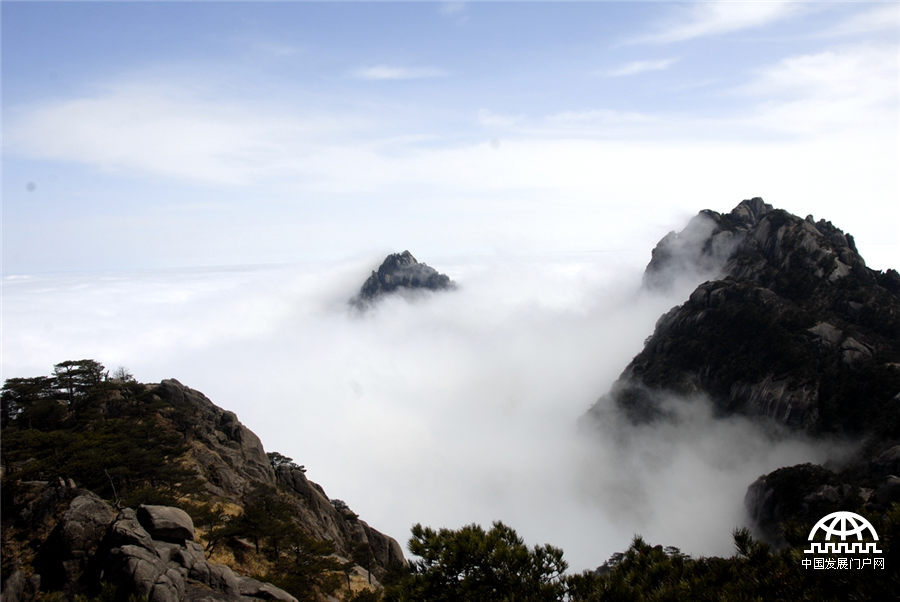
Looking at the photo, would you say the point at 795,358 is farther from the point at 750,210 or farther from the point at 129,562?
the point at 129,562

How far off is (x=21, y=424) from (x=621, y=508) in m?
142

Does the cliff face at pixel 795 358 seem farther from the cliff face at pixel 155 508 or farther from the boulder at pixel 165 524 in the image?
the boulder at pixel 165 524

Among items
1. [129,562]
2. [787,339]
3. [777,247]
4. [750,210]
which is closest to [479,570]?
[129,562]

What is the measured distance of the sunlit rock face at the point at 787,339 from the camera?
10288 centimetres

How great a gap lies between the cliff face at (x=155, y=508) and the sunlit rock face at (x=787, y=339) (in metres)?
93.3

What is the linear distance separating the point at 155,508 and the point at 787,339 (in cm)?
12698

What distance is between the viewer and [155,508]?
34.0 meters

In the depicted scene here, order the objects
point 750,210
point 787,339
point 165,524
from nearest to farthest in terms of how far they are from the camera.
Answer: point 165,524 → point 787,339 → point 750,210

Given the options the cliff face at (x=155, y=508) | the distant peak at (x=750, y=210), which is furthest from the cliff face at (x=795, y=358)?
the cliff face at (x=155, y=508)

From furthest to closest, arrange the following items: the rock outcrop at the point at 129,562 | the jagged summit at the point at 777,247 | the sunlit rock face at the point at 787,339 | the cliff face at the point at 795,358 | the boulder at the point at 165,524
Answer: the jagged summit at the point at 777,247 → the sunlit rock face at the point at 787,339 → the cliff face at the point at 795,358 → the boulder at the point at 165,524 → the rock outcrop at the point at 129,562

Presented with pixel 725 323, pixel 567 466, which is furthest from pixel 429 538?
pixel 567 466

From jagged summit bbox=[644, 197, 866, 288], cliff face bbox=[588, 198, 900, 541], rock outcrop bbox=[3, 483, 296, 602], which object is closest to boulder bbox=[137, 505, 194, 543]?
rock outcrop bbox=[3, 483, 296, 602]

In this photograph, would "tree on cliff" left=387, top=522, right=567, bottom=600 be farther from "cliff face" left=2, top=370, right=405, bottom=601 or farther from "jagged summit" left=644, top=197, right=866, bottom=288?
"jagged summit" left=644, top=197, right=866, bottom=288

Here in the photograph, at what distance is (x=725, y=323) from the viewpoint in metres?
134
